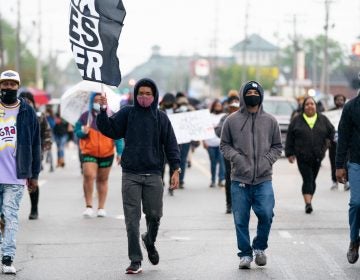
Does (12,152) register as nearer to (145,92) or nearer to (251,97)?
(145,92)

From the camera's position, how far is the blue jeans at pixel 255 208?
11.3 meters

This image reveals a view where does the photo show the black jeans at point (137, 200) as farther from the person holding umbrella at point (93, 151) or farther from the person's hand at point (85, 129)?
the person's hand at point (85, 129)

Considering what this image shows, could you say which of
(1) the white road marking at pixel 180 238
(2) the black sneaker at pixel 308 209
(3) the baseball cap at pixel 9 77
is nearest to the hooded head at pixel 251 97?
(3) the baseball cap at pixel 9 77

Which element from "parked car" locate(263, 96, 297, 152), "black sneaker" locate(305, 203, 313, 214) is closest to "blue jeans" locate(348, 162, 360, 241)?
"black sneaker" locate(305, 203, 313, 214)

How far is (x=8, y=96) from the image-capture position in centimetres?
1092

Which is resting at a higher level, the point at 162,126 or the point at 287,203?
the point at 162,126

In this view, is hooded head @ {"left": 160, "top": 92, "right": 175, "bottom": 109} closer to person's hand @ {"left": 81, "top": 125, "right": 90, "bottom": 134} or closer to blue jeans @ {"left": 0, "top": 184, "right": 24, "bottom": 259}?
person's hand @ {"left": 81, "top": 125, "right": 90, "bottom": 134}

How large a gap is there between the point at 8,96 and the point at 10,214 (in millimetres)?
1050

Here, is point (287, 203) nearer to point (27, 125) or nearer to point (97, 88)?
point (97, 88)

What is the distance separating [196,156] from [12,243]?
87.8 feet

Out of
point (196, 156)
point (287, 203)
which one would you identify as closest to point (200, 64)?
point (196, 156)

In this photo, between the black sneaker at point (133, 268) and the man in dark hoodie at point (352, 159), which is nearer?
the black sneaker at point (133, 268)

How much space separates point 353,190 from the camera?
11.3 m

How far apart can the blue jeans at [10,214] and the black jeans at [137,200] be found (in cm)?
97
